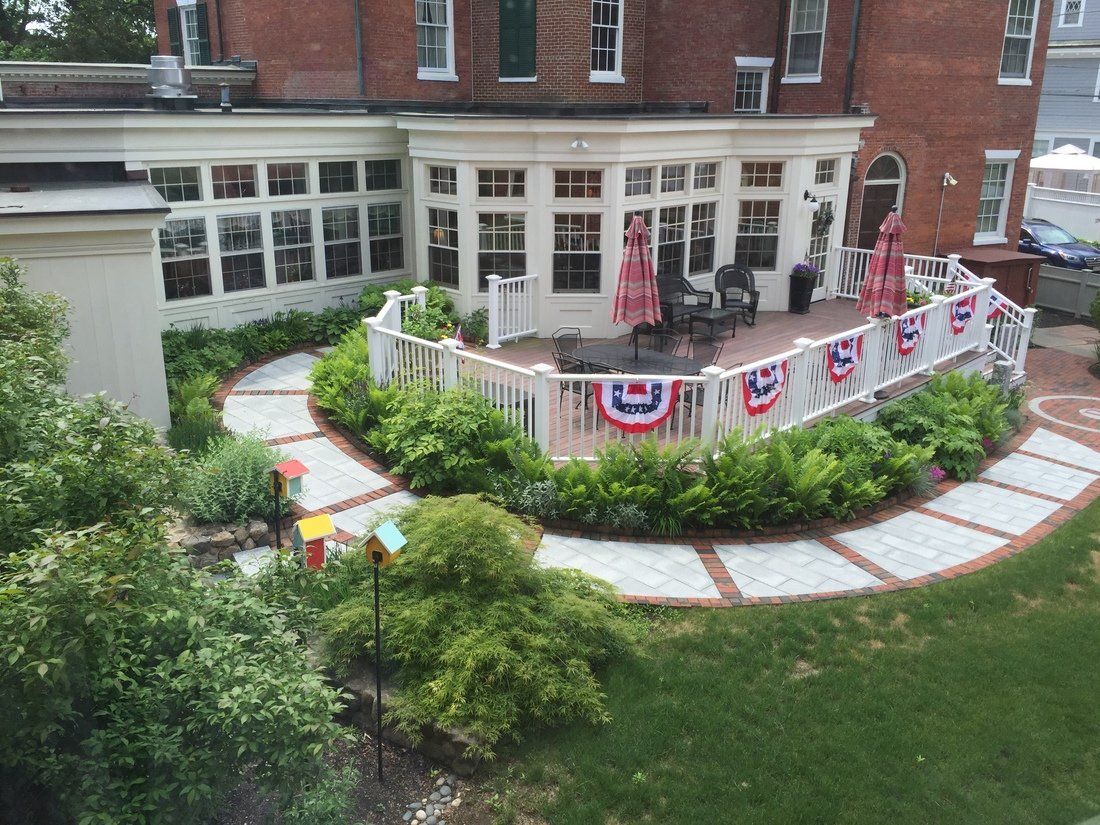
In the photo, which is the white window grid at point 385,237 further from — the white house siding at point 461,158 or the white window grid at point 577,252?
the white window grid at point 577,252

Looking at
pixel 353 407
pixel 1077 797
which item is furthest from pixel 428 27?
pixel 1077 797

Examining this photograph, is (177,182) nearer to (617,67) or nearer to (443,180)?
(443,180)

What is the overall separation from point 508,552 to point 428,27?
1440cm

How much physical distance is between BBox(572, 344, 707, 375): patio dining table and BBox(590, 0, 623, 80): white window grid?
824 cm

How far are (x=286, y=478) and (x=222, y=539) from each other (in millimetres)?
1124

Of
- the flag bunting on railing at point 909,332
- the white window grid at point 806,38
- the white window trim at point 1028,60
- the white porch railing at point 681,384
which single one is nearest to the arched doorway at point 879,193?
the white window grid at point 806,38

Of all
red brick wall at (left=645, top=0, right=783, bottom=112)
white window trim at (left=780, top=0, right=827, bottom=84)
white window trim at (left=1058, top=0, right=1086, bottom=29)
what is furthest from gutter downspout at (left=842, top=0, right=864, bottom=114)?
white window trim at (left=1058, top=0, right=1086, bottom=29)

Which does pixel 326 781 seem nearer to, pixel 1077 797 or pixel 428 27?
pixel 1077 797

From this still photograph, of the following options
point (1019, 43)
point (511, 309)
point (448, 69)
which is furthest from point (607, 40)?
point (1019, 43)

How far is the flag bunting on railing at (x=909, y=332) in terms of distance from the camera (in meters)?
11.9

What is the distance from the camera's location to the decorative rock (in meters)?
8.01

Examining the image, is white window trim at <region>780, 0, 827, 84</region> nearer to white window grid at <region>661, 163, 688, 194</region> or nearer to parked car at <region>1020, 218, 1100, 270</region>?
white window grid at <region>661, 163, 688, 194</region>

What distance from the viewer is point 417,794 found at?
5539 millimetres

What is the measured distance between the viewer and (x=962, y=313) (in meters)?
13.3
